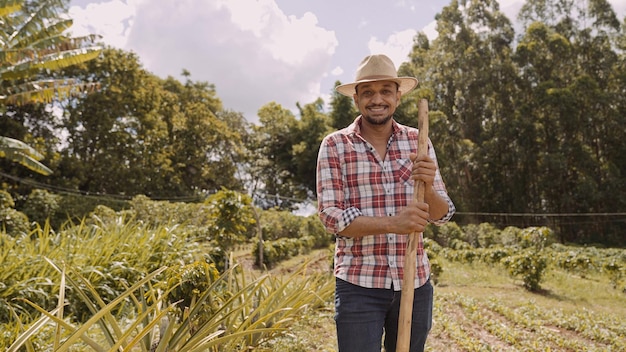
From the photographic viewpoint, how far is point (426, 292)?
1.99m

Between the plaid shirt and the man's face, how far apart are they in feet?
0.35

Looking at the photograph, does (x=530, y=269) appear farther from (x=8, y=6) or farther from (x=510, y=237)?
(x=8, y=6)

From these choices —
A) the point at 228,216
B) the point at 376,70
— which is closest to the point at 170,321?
the point at 376,70

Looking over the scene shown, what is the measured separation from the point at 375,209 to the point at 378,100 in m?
0.48

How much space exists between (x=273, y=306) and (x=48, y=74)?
819 inches

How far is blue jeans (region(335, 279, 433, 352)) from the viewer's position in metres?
1.83

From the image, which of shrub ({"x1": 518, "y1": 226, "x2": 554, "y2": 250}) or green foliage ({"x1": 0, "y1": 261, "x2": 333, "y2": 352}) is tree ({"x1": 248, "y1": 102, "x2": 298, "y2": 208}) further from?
green foliage ({"x1": 0, "y1": 261, "x2": 333, "y2": 352})

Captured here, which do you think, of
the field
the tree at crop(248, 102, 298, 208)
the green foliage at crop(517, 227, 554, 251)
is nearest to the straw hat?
the field

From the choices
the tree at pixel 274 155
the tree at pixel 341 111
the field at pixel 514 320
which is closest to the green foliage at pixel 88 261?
the field at pixel 514 320

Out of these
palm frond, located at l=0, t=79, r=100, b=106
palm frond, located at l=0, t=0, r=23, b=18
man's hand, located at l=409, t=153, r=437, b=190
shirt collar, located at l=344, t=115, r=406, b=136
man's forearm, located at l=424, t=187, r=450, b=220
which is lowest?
man's forearm, located at l=424, t=187, r=450, b=220

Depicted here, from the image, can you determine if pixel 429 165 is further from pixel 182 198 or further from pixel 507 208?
pixel 507 208

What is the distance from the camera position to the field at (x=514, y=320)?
4815 millimetres

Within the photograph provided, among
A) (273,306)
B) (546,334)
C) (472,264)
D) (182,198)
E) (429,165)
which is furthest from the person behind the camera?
(182,198)

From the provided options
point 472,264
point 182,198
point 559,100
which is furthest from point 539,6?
point 182,198
